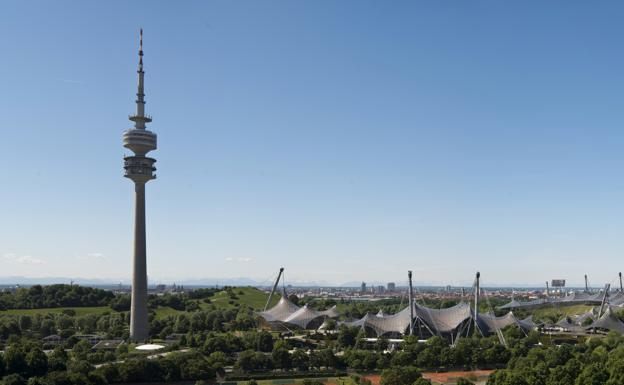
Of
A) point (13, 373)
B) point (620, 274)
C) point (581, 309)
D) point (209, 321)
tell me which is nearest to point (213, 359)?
point (13, 373)

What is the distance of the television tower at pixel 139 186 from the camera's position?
96438 millimetres

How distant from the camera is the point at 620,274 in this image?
16812cm

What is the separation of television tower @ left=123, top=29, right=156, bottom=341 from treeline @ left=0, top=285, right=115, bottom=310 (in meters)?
36.7

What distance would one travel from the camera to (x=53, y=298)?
128 metres

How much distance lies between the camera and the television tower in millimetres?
96438

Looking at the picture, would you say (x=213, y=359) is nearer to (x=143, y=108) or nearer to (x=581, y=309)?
(x=143, y=108)

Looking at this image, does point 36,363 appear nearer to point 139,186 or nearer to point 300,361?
point 300,361

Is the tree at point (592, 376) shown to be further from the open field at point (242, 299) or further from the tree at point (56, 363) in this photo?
the open field at point (242, 299)

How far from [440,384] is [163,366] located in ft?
88.0

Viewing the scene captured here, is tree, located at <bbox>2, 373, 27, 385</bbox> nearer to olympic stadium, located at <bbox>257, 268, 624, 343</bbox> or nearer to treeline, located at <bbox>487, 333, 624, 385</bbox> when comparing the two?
treeline, located at <bbox>487, 333, 624, 385</bbox>

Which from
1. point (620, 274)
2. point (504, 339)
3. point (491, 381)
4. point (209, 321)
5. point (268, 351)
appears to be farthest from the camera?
point (620, 274)

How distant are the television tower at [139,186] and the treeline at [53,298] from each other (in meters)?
36.7

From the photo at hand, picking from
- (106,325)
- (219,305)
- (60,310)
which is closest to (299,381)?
(106,325)

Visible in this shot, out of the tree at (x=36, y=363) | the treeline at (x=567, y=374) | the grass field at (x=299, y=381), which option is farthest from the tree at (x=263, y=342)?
the treeline at (x=567, y=374)
